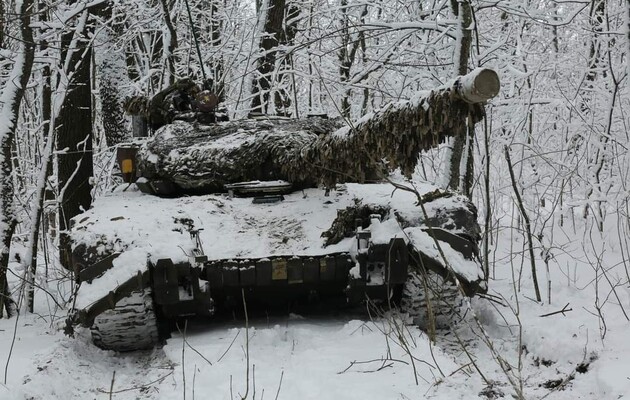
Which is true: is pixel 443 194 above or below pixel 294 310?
above

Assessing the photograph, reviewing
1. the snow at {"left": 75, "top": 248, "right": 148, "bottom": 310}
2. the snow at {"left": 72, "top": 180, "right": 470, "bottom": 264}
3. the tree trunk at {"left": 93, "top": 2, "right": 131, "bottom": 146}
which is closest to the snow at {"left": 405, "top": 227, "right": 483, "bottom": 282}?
the snow at {"left": 72, "top": 180, "right": 470, "bottom": 264}

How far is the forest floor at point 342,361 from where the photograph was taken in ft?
11.5

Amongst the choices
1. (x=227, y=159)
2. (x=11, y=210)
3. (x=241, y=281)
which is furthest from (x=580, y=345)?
(x=11, y=210)

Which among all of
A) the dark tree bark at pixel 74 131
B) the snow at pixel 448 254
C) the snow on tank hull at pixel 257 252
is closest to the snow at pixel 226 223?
the snow on tank hull at pixel 257 252

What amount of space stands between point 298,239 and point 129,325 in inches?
50.9

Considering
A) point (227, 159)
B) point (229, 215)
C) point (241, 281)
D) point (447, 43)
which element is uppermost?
point (447, 43)

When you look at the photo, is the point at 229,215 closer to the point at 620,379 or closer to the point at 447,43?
the point at 620,379

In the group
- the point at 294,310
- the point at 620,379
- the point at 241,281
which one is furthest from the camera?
the point at 294,310

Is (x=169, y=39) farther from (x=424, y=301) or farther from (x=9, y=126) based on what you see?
(x=424, y=301)

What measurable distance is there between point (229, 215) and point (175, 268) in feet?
3.00

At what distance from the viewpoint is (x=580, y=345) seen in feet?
13.4

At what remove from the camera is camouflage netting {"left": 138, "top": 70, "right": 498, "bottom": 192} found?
12.4 feet

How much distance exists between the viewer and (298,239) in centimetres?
→ 475

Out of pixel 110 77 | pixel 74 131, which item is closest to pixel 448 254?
pixel 74 131
